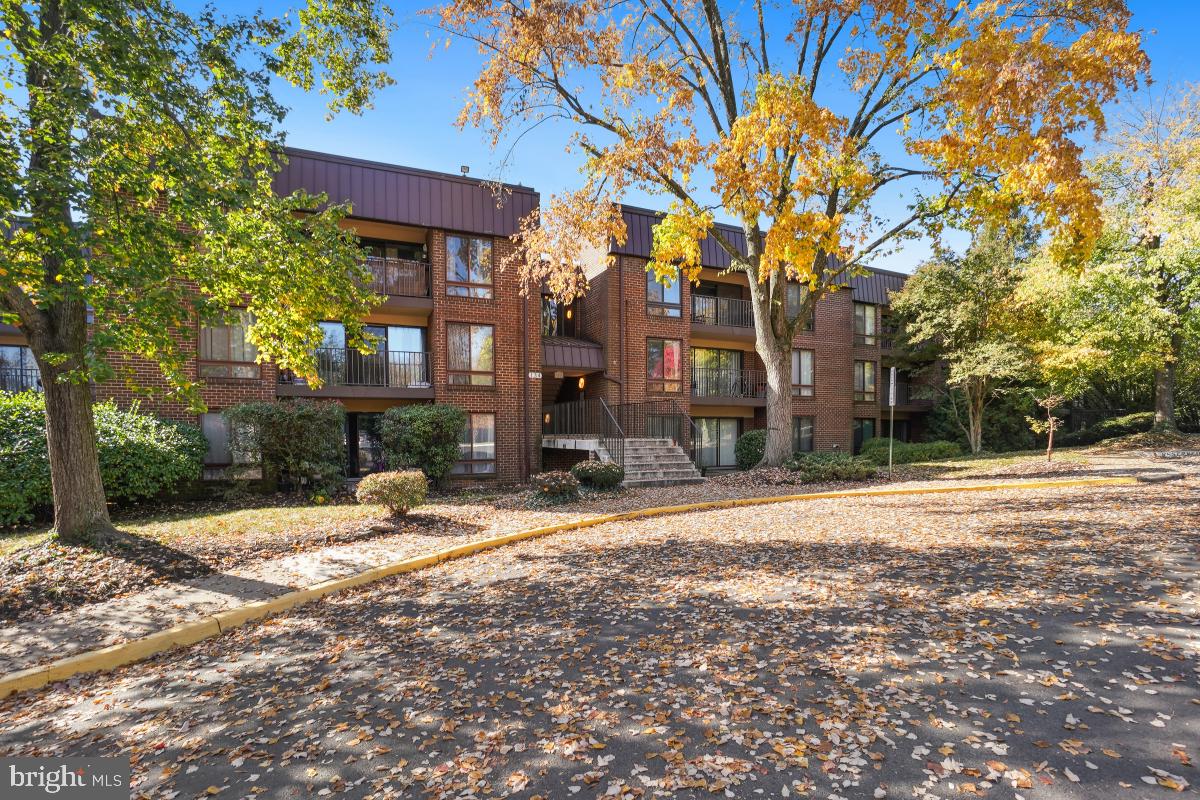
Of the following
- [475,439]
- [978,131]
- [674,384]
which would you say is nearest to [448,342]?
[475,439]

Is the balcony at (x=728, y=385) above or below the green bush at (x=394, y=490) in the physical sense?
above

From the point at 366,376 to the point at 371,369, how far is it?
0.24 m

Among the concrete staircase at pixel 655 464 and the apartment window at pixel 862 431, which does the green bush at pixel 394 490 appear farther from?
the apartment window at pixel 862 431

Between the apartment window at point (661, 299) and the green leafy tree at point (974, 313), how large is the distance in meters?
8.99

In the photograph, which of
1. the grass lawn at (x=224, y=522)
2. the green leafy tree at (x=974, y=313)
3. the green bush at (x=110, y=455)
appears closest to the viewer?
the grass lawn at (x=224, y=522)

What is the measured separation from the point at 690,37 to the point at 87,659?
15.8m

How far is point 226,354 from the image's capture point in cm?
1361

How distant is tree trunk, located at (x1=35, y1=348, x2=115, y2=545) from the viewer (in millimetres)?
6676

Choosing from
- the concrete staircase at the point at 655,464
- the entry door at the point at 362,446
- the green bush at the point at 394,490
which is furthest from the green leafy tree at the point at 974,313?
the entry door at the point at 362,446

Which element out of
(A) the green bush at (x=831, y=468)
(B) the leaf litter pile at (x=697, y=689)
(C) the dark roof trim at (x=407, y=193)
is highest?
(C) the dark roof trim at (x=407, y=193)

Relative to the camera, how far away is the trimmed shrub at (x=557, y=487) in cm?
1100

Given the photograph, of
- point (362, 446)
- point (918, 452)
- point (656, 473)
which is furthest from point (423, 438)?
point (918, 452)

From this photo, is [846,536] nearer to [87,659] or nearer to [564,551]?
[564,551]

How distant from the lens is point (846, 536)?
7.51 m
